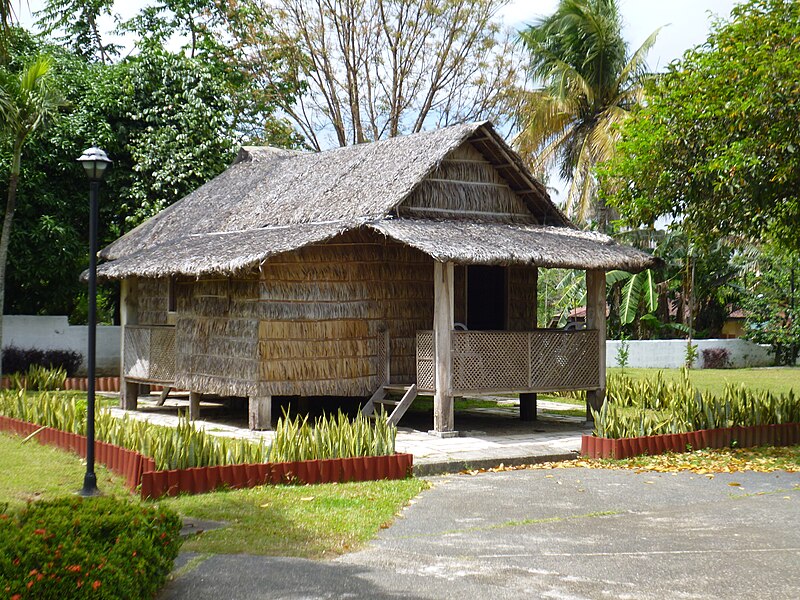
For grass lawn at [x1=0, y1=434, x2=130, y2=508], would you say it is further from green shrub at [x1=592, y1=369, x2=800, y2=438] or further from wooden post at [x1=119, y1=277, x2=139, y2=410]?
green shrub at [x1=592, y1=369, x2=800, y2=438]

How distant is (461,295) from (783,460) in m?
5.69

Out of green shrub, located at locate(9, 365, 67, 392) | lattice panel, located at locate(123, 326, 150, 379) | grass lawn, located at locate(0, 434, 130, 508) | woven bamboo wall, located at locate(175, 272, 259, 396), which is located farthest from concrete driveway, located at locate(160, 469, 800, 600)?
green shrub, located at locate(9, 365, 67, 392)

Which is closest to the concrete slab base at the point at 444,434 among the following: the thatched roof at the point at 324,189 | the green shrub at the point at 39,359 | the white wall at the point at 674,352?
the thatched roof at the point at 324,189

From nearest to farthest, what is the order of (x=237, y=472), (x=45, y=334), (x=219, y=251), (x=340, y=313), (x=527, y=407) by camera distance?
(x=237, y=472) < (x=219, y=251) < (x=340, y=313) < (x=527, y=407) < (x=45, y=334)

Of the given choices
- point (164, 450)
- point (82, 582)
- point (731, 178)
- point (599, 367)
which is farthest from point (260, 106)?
point (82, 582)

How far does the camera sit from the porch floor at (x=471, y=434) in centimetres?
1155

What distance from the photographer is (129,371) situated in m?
17.3

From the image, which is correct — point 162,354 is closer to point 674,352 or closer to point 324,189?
point 324,189

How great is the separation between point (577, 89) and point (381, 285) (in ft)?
69.5

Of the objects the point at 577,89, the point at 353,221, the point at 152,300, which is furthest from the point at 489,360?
the point at 577,89

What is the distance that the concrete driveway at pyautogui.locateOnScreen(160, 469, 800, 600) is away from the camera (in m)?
6.23

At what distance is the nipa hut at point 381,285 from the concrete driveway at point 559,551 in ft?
12.5

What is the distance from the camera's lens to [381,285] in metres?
14.8

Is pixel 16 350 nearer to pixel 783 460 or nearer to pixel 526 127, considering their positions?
pixel 783 460
